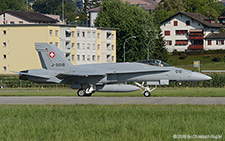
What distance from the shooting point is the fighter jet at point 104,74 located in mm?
31500

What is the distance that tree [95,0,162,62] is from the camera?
106 metres

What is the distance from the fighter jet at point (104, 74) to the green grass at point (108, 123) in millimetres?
10715

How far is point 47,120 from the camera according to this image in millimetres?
17578

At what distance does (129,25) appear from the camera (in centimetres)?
10706

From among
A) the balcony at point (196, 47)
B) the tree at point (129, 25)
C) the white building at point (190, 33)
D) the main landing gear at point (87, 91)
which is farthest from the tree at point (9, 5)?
the main landing gear at point (87, 91)

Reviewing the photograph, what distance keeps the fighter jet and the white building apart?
316 ft

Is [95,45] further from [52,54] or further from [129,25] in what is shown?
[52,54]

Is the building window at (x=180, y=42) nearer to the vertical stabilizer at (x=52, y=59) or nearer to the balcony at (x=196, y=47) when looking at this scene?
the balcony at (x=196, y=47)

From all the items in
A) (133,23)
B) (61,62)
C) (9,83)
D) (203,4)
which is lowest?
(9,83)

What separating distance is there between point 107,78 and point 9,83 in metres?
34.2

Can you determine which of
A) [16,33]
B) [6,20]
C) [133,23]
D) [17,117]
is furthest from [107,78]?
[6,20]

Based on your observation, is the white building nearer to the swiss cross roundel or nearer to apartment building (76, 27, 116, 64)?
apartment building (76, 27, 116, 64)

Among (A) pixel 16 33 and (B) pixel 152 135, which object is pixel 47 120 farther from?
(A) pixel 16 33

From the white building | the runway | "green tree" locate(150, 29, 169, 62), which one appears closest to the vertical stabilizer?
the runway
